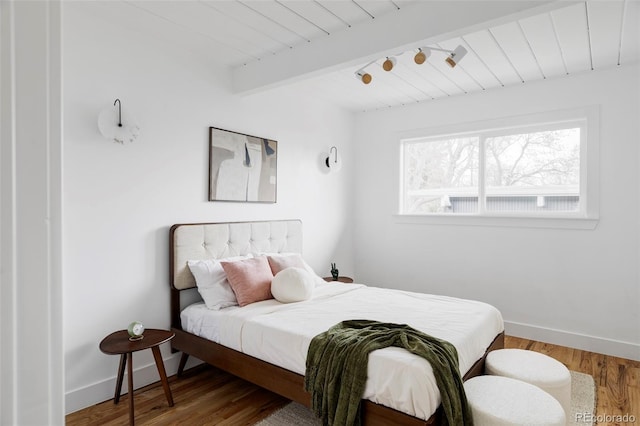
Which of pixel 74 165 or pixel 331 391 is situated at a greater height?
pixel 74 165

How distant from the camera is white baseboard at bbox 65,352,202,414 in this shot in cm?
235

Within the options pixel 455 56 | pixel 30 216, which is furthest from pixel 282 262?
pixel 30 216

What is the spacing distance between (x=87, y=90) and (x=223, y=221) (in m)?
1.36

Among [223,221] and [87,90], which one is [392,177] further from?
[87,90]

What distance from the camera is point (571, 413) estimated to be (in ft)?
7.71

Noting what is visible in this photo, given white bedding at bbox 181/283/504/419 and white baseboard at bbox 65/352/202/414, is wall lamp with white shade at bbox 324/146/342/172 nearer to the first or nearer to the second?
white bedding at bbox 181/283/504/419

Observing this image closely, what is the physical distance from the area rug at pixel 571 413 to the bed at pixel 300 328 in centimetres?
21

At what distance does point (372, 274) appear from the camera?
4.72 meters

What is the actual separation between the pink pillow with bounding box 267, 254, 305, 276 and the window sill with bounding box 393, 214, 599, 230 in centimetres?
167

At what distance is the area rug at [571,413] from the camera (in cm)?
225

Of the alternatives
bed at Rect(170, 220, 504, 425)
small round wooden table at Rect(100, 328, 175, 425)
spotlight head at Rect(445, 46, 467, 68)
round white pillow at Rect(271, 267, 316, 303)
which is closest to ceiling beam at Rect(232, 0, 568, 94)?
spotlight head at Rect(445, 46, 467, 68)

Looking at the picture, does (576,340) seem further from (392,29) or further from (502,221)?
(392,29)

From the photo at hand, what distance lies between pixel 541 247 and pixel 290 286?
8.01ft

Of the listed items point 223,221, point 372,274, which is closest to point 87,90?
point 223,221
